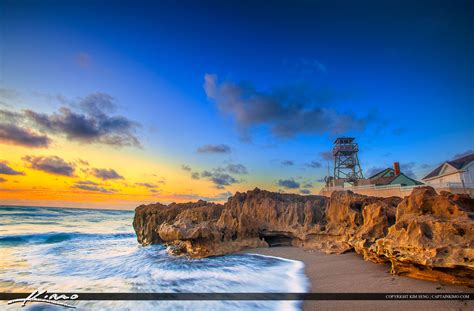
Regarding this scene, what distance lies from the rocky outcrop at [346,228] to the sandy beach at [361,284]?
0.80ft

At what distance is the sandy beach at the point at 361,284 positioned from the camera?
4.25 m

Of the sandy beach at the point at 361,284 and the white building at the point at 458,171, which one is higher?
the white building at the point at 458,171

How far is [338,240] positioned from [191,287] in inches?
222

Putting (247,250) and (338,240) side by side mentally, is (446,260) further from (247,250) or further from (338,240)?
(247,250)

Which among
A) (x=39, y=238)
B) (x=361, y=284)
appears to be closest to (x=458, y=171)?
(x=361, y=284)

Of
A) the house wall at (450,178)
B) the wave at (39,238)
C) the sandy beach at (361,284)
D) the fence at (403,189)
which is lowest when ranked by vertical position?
the wave at (39,238)

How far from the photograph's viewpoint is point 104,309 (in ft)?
17.2

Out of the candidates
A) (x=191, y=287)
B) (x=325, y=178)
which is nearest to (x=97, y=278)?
(x=191, y=287)

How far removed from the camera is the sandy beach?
167 inches
